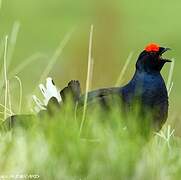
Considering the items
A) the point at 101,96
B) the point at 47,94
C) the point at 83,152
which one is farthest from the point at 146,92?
the point at 83,152

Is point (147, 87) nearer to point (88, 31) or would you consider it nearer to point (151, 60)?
point (151, 60)

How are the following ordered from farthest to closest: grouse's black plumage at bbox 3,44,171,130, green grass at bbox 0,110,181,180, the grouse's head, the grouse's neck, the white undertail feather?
the grouse's head → the grouse's neck → grouse's black plumage at bbox 3,44,171,130 → the white undertail feather → green grass at bbox 0,110,181,180

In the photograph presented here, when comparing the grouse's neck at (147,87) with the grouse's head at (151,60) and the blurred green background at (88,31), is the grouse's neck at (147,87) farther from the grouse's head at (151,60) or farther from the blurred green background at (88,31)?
the blurred green background at (88,31)

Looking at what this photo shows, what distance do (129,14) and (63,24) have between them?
3.43 ft

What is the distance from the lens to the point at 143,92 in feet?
15.1

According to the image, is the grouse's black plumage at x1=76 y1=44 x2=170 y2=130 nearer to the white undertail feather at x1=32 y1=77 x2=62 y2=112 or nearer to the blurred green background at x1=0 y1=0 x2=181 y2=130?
the white undertail feather at x1=32 y1=77 x2=62 y2=112

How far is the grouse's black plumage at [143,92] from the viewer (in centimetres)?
435

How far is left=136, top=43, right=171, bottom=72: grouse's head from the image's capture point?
4855 mm

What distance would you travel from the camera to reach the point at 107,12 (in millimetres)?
12109

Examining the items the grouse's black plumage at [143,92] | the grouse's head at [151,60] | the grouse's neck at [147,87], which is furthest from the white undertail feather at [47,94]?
the grouse's head at [151,60]

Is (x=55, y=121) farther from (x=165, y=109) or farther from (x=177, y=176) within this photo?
(x=165, y=109)

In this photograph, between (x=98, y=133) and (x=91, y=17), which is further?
(x=91, y=17)

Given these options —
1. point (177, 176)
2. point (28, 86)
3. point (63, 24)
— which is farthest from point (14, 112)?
point (63, 24)

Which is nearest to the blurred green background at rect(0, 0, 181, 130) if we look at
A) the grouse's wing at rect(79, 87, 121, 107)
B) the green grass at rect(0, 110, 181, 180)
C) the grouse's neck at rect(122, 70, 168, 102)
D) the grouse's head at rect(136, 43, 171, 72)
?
the grouse's head at rect(136, 43, 171, 72)
